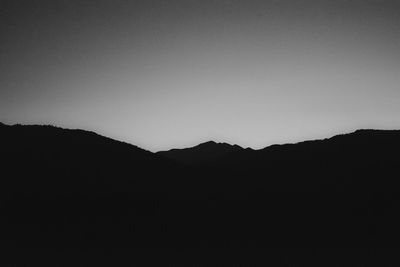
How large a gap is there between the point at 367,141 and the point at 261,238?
114 ft

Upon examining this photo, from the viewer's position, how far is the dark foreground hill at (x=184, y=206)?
21.8 metres

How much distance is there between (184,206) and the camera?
105 ft

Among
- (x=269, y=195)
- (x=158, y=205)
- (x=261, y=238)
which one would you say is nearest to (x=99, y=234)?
(x=158, y=205)

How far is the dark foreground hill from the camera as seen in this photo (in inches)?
859

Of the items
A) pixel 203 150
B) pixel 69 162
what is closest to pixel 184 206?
pixel 69 162

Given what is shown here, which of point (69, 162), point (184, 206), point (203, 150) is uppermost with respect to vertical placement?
point (203, 150)

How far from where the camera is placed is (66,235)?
24.3 meters

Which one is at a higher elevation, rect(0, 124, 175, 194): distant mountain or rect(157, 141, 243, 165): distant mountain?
rect(157, 141, 243, 165): distant mountain

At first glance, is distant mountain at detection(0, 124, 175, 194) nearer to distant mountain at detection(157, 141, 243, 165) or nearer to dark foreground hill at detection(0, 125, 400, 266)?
dark foreground hill at detection(0, 125, 400, 266)

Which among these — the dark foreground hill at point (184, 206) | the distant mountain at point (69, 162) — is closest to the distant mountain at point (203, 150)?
the dark foreground hill at point (184, 206)

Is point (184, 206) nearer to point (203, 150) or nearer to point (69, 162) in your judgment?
point (69, 162)

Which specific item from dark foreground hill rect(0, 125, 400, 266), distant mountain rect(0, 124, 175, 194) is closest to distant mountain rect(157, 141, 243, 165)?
dark foreground hill rect(0, 125, 400, 266)

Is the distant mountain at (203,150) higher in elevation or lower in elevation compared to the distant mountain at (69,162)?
higher

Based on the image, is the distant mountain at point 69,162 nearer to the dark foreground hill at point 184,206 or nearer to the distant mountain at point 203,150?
the dark foreground hill at point 184,206
